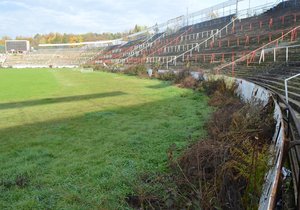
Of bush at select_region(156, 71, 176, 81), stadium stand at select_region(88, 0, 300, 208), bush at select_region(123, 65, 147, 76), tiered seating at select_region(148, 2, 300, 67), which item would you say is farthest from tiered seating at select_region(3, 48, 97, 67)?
bush at select_region(156, 71, 176, 81)

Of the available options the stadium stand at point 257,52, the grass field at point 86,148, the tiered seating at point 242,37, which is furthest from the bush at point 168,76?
the grass field at point 86,148

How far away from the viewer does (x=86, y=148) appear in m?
8.41

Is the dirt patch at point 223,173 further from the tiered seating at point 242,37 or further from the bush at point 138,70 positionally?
the bush at point 138,70

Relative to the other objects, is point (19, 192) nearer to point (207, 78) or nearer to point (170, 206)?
point (170, 206)

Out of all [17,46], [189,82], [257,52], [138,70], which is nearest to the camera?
[189,82]

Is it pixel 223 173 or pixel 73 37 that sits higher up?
pixel 73 37

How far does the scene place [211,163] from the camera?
6.04m

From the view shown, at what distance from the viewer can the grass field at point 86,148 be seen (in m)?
5.75

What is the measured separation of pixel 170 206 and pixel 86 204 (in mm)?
1316

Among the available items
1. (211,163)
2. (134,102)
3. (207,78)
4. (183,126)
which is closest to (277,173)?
(211,163)

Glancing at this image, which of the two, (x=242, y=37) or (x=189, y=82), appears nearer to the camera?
(x=189, y=82)

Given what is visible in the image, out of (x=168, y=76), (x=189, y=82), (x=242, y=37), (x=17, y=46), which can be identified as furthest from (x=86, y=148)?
(x=17, y=46)

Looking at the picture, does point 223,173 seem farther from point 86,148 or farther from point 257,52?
point 257,52

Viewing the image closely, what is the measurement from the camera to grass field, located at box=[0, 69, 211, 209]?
18.9 feet
